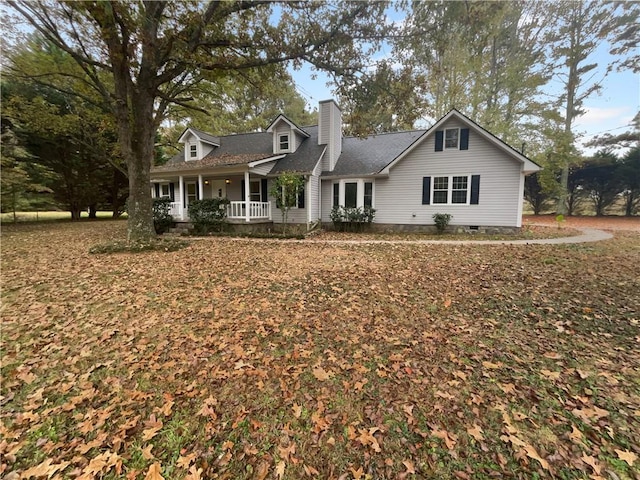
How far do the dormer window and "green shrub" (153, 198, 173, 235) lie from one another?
22.4 ft

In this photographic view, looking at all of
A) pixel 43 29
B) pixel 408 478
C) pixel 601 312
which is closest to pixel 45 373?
pixel 408 478

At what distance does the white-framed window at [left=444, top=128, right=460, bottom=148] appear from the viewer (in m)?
13.1

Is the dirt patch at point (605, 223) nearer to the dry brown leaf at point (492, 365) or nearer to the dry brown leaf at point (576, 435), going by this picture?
the dry brown leaf at point (492, 365)

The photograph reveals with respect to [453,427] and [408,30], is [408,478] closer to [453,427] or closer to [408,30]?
[453,427]

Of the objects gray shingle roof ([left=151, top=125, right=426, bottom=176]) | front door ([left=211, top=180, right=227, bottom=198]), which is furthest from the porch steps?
front door ([left=211, top=180, right=227, bottom=198])

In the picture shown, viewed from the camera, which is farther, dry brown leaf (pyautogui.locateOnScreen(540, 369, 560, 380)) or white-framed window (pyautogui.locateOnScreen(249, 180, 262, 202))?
white-framed window (pyautogui.locateOnScreen(249, 180, 262, 202))

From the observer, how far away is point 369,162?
15.4 m

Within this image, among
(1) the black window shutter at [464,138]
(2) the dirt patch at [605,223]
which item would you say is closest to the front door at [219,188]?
(1) the black window shutter at [464,138]

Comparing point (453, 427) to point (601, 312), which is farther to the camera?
point (601, 312)

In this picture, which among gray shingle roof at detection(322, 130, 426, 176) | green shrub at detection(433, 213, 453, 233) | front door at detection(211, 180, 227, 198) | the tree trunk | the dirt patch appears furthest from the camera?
front door at detection(211, 180, 227, 198)

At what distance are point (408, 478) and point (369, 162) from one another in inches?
580

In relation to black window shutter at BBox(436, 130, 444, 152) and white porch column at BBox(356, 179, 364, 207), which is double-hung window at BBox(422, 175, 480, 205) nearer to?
black window shutter at BBox(436, 130, 444, 152)

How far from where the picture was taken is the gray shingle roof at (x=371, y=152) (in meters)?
15.1

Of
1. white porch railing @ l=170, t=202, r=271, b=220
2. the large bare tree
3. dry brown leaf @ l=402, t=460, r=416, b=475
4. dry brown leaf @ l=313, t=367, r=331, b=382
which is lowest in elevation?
dry brown leaf @ l=402, t=460, r=416, b=475
